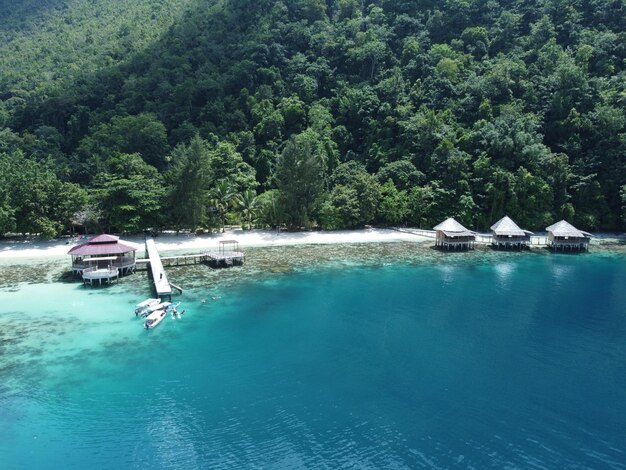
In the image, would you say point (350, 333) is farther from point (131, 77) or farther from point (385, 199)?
point (131, 77)

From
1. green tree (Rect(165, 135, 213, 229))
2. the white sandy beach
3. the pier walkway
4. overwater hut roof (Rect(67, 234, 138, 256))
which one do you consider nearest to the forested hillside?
green tree (Rect(165, 135, 213, 229))

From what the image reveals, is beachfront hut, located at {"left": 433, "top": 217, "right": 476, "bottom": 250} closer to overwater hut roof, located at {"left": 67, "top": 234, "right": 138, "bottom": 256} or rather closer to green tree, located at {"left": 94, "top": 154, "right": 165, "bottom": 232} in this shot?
green tree, located at {"left": 94, "top": 154, "right": 165, "bottom": 232}

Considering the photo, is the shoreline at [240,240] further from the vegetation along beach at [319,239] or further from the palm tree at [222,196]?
the palm tree at [222,196]

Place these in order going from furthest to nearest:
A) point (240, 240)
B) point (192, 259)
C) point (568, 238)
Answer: point (240, 240) < point (568, 238) < point (192, 259)

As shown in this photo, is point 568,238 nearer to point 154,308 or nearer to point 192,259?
point 192,259

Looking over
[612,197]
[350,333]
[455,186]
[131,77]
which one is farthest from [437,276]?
[131,77]

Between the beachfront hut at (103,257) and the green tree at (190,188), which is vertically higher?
the green tree at (190,188)

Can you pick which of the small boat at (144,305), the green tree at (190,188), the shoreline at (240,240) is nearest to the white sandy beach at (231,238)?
the shoreline at (240,240)

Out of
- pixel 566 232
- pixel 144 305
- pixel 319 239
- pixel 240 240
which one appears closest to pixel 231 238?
pixel 240 240
